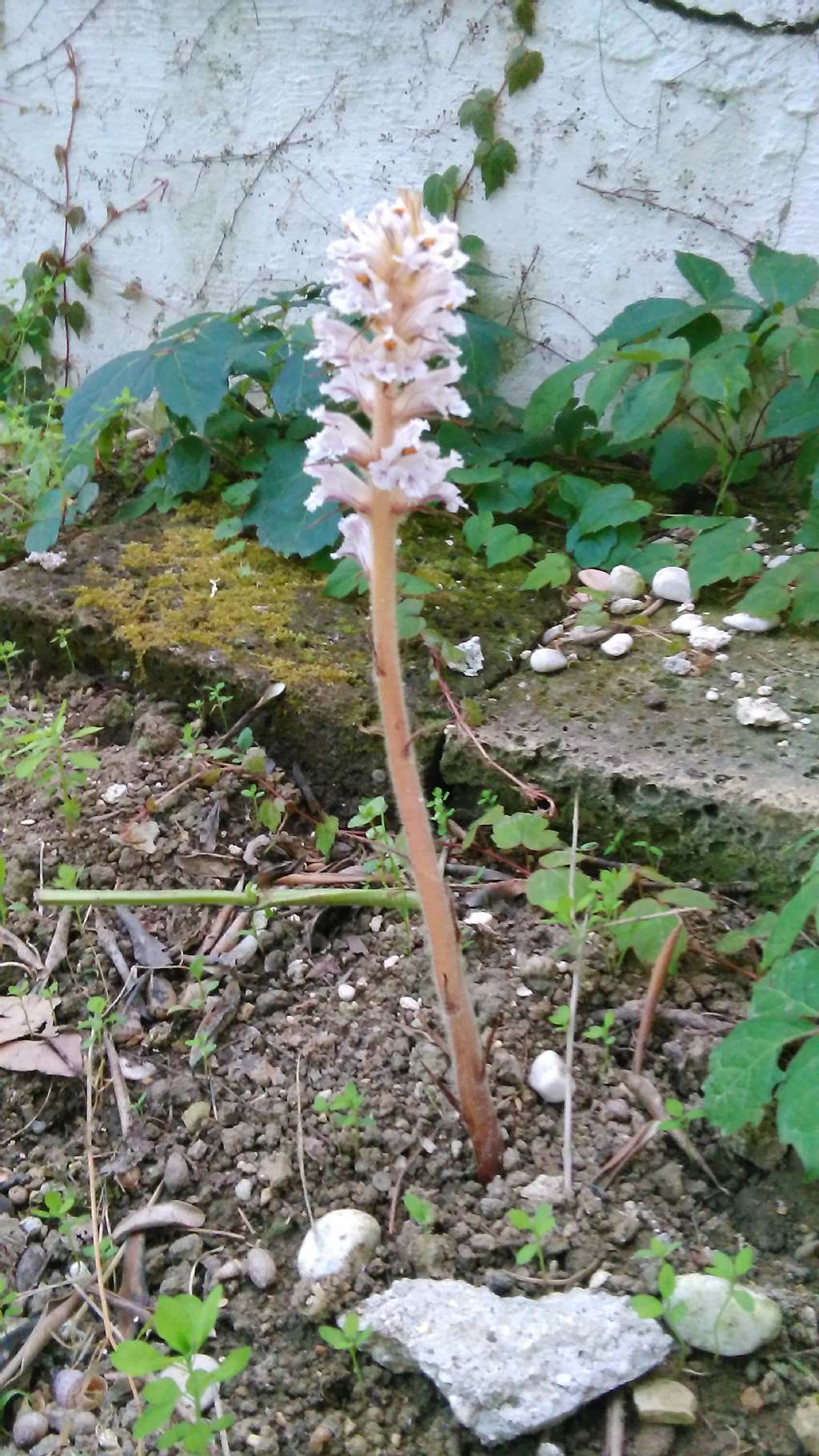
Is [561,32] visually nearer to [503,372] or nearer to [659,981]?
[503,372]

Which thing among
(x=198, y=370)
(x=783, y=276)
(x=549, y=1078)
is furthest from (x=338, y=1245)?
(x=783, y=276)

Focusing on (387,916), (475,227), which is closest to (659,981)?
(387,916)

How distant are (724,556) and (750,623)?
0.14m

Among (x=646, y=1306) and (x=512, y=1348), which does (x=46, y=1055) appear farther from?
(x=646, y=1306)

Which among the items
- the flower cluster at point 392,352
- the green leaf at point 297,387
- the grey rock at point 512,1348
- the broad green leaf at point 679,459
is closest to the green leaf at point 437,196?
the green leaf at point 297,387

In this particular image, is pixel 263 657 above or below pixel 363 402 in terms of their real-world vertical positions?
below

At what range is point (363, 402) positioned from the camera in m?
1.11

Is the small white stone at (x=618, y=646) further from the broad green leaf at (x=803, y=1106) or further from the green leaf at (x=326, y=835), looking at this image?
the broad green leaf at (x=803, y=1106)

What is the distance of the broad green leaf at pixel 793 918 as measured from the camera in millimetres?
1224

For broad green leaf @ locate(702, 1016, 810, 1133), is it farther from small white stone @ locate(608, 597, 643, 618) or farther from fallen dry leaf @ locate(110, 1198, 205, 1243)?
small white stone @ locate(608, 597, 643, 618)

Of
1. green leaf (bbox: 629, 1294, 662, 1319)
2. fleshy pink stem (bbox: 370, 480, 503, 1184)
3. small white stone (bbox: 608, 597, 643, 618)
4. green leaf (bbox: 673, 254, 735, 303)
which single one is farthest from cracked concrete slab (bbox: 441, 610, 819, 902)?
green leaf (bbox: 673, 254, 735, 303)

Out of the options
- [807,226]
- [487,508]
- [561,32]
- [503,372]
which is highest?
[561,32]

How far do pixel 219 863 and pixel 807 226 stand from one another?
6.52 ft

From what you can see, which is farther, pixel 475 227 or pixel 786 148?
pixel 475 227
